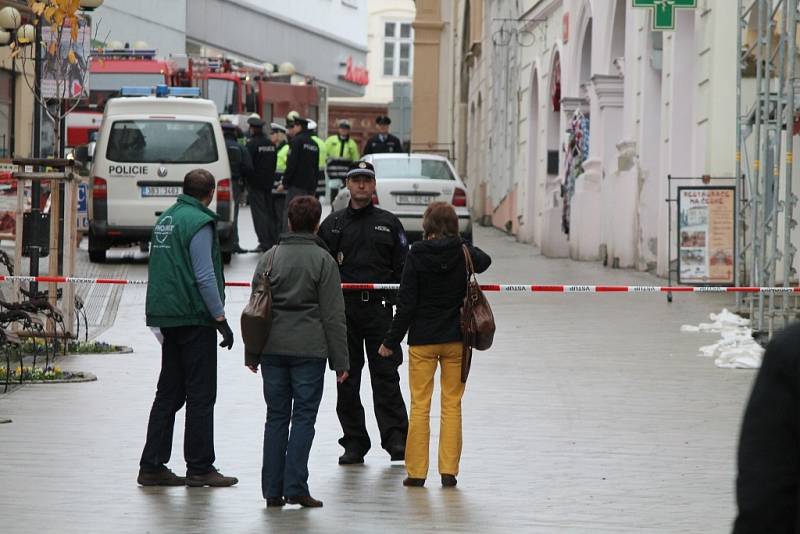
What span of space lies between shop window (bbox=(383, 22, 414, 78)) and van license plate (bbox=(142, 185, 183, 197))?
7663 cm

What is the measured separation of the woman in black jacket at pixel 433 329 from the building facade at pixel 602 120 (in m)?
10.9

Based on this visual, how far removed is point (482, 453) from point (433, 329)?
1.13 meters

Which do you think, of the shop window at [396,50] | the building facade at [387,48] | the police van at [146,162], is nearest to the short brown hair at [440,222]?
the police van at [146,162]

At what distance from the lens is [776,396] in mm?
3277

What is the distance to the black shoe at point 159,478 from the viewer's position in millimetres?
8539

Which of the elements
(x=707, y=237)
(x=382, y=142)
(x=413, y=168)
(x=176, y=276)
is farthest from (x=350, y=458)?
(x=382, y=142)

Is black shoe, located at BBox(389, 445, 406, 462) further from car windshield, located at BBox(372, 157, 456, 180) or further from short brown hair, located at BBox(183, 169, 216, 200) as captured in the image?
car windshield, located at BBox(372, 157, 456, 180)

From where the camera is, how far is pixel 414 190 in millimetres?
24781

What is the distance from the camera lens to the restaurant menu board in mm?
17234

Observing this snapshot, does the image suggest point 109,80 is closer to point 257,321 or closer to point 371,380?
point 371,380

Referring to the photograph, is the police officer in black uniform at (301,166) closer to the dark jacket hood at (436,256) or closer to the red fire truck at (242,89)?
the red fire truck at (242,89)

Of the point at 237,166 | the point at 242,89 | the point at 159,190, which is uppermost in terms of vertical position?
the point at 242,89

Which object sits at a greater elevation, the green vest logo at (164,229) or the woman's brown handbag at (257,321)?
the green vest logo at (164,229)

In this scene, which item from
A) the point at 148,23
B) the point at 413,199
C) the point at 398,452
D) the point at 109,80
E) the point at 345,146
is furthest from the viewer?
the point at 148,23
